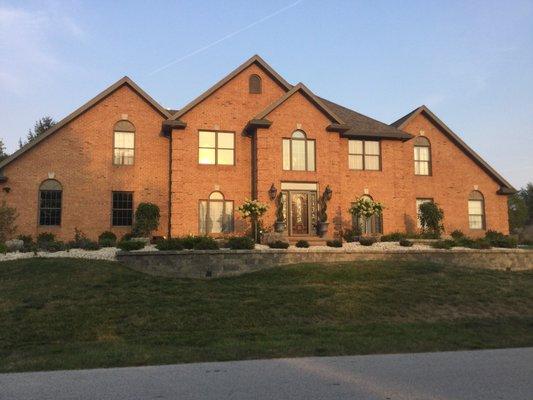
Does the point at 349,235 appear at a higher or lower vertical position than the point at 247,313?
higher

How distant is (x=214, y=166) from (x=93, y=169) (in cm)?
608

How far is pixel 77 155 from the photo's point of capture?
2542 cm

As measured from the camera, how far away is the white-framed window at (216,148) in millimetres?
26250

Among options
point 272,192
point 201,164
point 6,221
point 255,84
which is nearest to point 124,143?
point 201,164

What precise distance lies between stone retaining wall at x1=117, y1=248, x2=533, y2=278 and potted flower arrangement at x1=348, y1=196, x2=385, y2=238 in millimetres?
4636

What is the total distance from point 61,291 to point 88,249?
20.8 ft

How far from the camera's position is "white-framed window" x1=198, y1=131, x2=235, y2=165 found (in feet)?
86.1

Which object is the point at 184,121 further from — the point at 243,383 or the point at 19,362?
the point at 243,383

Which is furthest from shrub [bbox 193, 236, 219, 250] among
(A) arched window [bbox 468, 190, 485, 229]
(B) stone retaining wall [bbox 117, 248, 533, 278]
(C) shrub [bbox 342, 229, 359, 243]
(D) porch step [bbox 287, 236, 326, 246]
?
(A) arched window [bbox 468, 190, 485, 229]

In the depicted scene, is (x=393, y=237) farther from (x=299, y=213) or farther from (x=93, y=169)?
(x=93, y=169)

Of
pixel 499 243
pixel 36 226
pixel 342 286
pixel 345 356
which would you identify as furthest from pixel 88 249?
pixel 499 243

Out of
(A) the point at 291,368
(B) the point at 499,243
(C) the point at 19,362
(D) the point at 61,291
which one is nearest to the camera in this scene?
(A) the point at 291,368

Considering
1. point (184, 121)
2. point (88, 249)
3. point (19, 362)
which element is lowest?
point (19, 362)

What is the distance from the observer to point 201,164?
2605 cm
